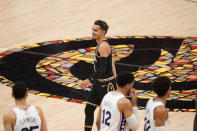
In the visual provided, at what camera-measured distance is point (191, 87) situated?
1004 centimetres

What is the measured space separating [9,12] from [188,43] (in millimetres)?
6989

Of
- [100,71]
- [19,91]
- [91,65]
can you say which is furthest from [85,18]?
[19,91]

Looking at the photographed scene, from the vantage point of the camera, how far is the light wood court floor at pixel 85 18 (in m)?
14.2

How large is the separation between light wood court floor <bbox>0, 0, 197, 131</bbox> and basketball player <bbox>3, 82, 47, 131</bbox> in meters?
7.95

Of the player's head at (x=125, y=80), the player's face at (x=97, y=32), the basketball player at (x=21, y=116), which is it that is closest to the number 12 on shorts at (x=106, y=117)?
the player's head at (x=125, y=80)

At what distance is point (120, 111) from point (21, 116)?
114 cm

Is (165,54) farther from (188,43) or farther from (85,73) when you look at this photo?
(85,73)

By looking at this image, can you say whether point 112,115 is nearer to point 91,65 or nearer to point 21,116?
point 21,116

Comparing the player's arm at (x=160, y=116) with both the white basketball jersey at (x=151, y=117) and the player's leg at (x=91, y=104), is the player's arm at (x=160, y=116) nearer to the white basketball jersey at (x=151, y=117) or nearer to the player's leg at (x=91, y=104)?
the white basketball jersey at (x=151, y=117)

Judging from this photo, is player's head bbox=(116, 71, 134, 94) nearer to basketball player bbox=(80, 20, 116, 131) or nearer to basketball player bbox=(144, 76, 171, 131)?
basketball player bbox=(144, 76, 171, 131)

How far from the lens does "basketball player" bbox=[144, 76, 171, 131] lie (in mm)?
5457

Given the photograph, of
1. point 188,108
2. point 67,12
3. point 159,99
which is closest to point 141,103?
point 188,108

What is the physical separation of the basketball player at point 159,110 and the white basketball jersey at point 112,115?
0.32m

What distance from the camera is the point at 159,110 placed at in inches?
215
